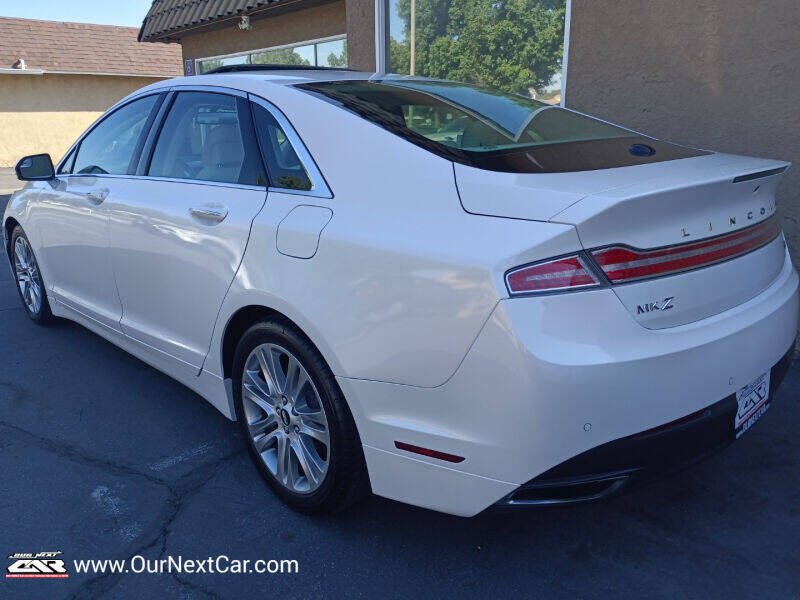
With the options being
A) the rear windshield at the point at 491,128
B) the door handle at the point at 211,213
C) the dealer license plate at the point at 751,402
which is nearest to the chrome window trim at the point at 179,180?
the door handle at the point at 211,213

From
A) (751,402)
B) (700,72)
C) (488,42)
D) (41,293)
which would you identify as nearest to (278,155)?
(751,402)

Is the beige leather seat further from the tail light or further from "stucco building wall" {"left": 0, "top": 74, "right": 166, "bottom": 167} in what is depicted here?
"stucco building wall" {"left": 0, "top": 74, "right": 166, "bottom": 167}

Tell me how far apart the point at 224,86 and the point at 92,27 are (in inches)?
1074

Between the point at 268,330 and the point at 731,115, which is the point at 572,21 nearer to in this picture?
the point at 731,115

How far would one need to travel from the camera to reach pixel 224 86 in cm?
308

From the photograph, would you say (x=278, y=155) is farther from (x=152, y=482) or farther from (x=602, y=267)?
(x=152, y=482)

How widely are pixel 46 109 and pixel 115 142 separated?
2177 cm

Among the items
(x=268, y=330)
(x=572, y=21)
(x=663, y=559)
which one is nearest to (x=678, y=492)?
(x=663, y=559)

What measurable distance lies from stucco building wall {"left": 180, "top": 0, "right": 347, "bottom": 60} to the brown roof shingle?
12765mm

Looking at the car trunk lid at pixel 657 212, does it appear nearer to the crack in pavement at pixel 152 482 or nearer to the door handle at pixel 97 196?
the crack in pavement at pixel 152 482

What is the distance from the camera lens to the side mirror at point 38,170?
Answer: 4.33 meters

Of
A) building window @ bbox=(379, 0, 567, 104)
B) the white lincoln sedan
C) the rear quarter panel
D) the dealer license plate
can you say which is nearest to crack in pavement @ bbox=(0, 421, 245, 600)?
the white lincoln sedan

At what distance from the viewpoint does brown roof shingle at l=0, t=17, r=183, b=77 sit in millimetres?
22344

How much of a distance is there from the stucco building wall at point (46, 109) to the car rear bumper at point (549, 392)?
2187cm
